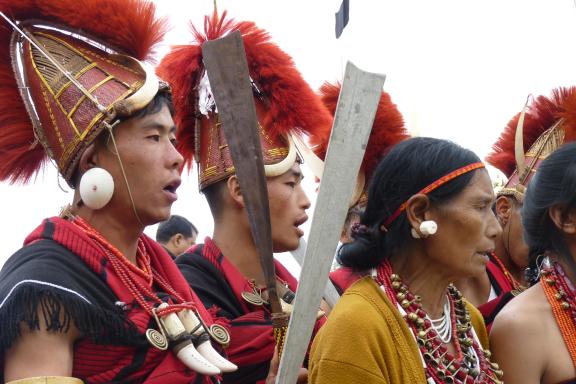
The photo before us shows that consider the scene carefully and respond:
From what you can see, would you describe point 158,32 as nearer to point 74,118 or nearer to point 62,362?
point 74,118

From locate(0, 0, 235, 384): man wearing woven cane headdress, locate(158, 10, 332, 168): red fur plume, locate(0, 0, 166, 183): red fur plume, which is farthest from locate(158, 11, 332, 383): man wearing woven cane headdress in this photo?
locate(0, 0, 166, 183): red fur plume

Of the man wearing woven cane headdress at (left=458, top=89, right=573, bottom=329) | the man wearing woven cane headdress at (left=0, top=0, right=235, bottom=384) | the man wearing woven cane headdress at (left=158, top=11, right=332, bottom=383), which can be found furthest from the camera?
the man wearing woven cane headdress at (left=458, top=89, right=573, bottom=329)

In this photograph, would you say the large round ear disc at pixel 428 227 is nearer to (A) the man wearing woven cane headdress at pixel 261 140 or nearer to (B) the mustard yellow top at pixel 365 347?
(B) the mustard yellow top at pixel 365 347

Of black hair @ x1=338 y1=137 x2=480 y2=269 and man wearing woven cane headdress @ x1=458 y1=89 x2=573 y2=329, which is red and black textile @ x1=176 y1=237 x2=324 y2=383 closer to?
black hair @ x1=338 y1=137 x2=480 y2=269

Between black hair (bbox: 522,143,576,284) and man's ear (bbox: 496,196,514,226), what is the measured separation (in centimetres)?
189

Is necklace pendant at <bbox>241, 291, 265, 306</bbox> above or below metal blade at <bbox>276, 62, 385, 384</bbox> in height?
below

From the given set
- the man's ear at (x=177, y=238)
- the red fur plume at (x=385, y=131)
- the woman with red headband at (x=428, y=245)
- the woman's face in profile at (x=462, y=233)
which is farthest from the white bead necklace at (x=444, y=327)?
the man's ear at (x=177, y=238)

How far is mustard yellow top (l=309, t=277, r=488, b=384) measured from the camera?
2.95 m

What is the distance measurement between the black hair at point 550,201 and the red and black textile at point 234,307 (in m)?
1.09

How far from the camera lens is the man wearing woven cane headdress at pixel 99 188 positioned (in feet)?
9.84

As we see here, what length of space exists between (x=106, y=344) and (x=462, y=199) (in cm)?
133

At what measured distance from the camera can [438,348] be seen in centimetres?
324

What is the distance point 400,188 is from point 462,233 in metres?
0.27

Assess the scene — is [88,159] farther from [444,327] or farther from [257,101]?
[444,327]
